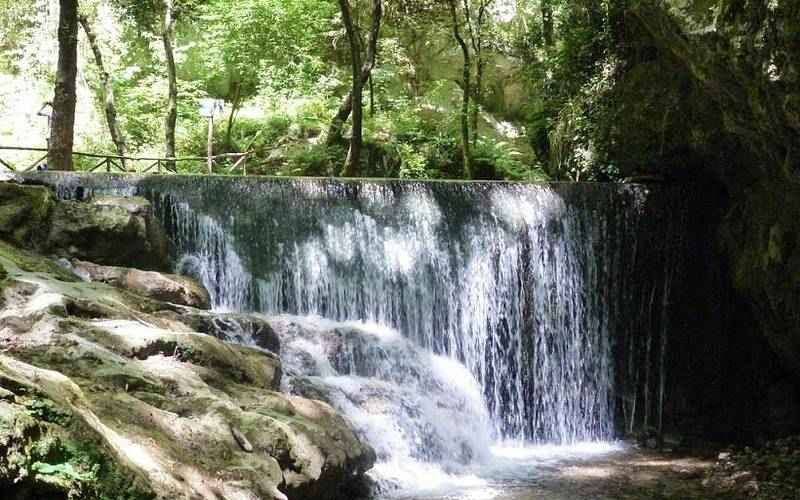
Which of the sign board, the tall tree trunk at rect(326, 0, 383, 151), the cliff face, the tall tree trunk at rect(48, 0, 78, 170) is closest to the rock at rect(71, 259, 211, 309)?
the tall tree trunk at rect(48, 0, 78, 170)

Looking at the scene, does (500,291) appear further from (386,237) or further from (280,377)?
(280,377)

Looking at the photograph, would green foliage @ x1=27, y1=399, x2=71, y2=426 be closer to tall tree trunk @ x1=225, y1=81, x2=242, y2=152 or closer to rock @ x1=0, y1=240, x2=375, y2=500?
rock @ x1=0, y1=240, x2=375, y2=500

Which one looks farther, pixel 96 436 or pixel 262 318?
pixel 262 318

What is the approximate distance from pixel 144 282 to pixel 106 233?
101 centimetres

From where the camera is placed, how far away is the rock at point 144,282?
815 centimetres

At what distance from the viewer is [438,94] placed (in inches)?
914

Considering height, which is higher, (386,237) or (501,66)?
(501,66)

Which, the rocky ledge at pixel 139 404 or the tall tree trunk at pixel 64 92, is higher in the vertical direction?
the tall tree trunk at pixel 64 92

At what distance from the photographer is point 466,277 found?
36.9 feet

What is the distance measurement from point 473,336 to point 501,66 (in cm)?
1570

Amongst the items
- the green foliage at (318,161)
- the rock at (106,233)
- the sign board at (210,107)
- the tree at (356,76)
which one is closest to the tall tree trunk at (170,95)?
the sign board at (210,107)

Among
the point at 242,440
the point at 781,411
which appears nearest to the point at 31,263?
the point at 242,440

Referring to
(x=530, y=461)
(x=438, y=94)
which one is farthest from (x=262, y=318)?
(x=438, y=94)

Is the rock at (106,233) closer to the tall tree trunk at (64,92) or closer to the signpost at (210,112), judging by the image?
the tall tree trunk at (64,92)
